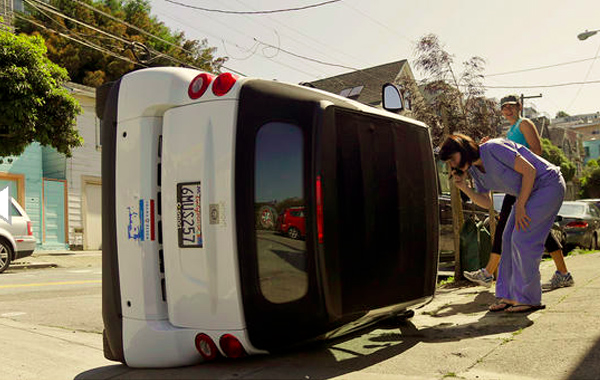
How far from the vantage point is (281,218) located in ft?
10.2

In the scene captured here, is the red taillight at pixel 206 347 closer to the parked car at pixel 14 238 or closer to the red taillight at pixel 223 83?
the red taillight at pixel 223 83

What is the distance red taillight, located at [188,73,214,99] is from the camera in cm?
339

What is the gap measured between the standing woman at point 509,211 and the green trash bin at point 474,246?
1.24 meters

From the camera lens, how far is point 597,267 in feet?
23.0

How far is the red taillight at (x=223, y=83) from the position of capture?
3270mm

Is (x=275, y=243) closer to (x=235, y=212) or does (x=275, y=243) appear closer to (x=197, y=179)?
(x=235, y=212)

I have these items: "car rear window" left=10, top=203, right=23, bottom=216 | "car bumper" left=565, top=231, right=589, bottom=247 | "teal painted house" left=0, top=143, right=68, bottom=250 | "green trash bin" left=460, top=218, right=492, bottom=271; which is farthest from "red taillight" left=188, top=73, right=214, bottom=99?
"teal painted house" left=0, top=143, right=68, bottom=250

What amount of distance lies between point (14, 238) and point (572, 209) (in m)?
12.7

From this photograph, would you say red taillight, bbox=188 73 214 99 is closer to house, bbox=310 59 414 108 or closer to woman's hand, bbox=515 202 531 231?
woman's hand, bbox=515 202 531 231

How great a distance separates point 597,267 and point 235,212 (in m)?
5.66

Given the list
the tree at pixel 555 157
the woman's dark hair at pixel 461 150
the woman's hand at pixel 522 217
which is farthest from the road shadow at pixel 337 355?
the tree at pixel 555 157

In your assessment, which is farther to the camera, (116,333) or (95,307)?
(95,307)

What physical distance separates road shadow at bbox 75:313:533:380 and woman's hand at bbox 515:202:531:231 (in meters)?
0.69

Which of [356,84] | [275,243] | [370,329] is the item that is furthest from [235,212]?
[356,84]
